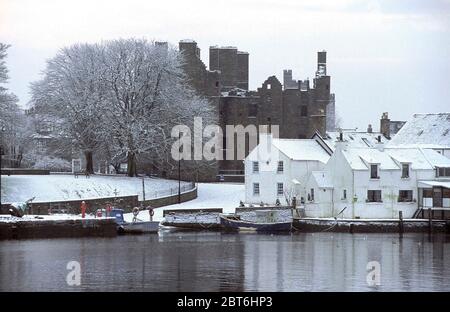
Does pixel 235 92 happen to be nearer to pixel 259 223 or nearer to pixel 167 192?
pixel 167 192

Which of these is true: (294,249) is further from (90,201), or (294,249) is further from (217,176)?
(217,176)

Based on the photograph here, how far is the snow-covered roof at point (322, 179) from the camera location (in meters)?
68.1

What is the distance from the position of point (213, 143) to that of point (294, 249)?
3330 cm

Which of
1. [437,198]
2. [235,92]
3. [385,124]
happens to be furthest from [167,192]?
[235,92]

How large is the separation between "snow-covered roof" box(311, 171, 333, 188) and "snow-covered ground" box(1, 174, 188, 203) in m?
10.7

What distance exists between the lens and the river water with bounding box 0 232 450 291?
137 ft

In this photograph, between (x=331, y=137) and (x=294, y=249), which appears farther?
(x=331, y=137)

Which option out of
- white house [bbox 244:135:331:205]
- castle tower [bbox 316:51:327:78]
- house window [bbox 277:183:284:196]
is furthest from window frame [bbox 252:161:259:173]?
castle tower [bbox 316:51:327:78]

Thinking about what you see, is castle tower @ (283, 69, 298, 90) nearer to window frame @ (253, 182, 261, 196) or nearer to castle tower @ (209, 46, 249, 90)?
castle tower @ (209, 46, 249, 90)

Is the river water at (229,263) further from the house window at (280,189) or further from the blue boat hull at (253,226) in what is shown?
the house window at (280,189)

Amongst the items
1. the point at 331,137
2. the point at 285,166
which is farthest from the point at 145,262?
the point at 331,137

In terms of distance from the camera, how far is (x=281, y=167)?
73125 mm

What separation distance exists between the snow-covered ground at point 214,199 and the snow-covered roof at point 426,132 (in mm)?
11766
